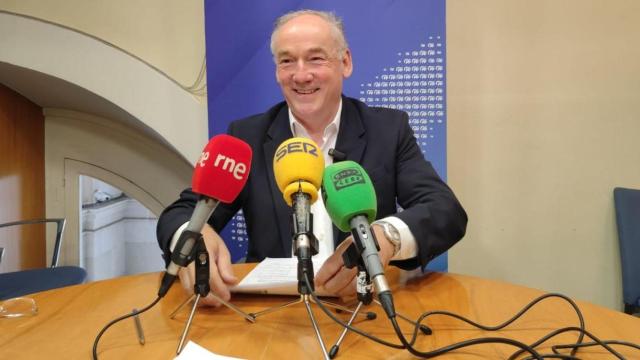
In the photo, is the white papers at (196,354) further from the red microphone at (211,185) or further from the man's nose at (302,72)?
the man's nose at (302,72)

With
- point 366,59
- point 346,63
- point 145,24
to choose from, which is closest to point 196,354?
point 346,63

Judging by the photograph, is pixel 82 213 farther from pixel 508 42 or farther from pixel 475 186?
pixel 508 42

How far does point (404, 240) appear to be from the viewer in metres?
1.22

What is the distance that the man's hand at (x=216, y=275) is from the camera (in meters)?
1.09

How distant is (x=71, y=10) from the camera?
288 centimetres

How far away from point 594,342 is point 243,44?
2.18 m

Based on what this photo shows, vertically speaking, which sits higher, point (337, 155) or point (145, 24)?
point (145, 24)

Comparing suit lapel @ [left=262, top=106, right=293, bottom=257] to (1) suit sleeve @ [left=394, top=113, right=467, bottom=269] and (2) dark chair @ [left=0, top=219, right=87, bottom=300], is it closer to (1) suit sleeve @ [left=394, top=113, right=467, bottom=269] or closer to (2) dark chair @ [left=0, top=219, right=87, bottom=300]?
(1) suit sleeve @ [left=394, top=113, right=467, bottom=269]

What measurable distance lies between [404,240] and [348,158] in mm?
570

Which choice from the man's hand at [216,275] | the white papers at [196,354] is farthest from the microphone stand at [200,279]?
the man's hand at [216,275]

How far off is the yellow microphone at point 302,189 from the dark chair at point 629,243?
1.77 m

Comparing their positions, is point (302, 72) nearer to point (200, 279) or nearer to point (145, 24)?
point (200, 279)

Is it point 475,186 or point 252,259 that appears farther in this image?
point 475,186

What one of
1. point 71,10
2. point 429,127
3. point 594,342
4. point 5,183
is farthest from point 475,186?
point 5,183
